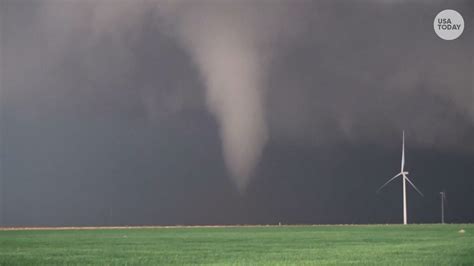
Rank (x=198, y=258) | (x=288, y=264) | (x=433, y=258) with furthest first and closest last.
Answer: (x=198, y=258), (x=433, y=258), (x=288, y=264)

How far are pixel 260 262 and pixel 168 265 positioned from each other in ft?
13.5

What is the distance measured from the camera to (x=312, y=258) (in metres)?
35.0

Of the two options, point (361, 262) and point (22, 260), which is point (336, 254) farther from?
point (22, 260)

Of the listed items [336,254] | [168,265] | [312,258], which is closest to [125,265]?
[168,265]

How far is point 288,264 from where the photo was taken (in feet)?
100

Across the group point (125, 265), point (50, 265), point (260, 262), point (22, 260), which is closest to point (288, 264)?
point (260, 262)

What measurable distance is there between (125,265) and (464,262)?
14705 mm

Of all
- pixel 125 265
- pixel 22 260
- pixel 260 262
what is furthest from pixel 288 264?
pixel 22 260

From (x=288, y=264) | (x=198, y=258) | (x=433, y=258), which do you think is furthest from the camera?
(x=198, y=258)

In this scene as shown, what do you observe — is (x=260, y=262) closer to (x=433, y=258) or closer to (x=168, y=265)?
(x=168, y=265)

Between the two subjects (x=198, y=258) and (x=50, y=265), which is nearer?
(x=50, y=265)

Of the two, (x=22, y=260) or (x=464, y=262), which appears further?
(x=22, y=260)

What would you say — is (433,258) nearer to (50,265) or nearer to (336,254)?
(336,254)

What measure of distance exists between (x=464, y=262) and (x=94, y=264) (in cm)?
1628
